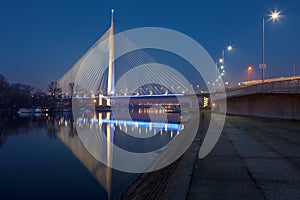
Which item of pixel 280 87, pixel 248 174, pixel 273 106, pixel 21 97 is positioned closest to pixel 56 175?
pixel 248 174

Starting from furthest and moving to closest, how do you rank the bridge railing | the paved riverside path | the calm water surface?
the bridge railing < the calm water surface < the paved riverside path

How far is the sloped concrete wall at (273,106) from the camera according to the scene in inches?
664

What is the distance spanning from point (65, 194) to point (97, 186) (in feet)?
5.19

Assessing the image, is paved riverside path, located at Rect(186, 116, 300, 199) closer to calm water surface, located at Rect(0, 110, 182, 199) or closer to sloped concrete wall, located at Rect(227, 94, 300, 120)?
calm water surface, located at Rect(0, 110, 182, 199)

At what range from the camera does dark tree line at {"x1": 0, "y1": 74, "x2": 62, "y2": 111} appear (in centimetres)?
6812

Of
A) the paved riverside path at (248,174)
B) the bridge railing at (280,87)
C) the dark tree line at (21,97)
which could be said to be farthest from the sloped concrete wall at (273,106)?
the dark tree line at (21,97)

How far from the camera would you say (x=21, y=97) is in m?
75.6

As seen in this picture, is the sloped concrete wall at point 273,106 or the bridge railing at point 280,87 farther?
the sloped concrete wall at point 273,106

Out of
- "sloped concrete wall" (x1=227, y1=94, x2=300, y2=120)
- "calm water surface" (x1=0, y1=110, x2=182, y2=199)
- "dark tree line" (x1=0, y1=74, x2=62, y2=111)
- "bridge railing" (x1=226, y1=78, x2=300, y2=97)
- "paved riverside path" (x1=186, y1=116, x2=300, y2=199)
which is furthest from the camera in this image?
"dark tree line" (x1=0, y1=74, x2=62, y2=111)

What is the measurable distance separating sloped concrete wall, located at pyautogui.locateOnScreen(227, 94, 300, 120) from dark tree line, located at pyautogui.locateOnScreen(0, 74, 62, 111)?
63.6 metres

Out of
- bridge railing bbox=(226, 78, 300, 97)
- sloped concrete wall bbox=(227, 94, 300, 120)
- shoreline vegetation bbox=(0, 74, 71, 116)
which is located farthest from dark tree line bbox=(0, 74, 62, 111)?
bridge railing bbox=(226, 78, 300, 97)

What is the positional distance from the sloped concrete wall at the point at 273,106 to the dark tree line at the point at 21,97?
6363 cm

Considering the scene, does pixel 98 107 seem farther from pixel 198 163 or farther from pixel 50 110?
pixel 198 163

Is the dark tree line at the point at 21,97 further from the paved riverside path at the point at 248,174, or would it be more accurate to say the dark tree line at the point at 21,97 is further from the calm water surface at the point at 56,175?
the paved riverside path at the point at 248,174
